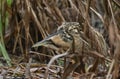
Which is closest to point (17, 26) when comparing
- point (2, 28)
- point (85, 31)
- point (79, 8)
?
point (2, 28)

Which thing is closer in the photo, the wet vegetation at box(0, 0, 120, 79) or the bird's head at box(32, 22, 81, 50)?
the bird's head at box(32, 22, 81, 50)

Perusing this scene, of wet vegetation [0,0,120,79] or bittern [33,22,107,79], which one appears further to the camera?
wet vegetation [0,0,120,79]

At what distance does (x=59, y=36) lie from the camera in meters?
3.02

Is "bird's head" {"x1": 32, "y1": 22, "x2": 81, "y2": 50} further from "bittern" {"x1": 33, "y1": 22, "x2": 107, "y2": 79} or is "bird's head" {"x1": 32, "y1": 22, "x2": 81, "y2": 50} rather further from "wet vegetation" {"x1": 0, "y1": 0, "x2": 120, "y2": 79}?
"wet vegetation" {"x1": 0, "y1": 0, "x2": 120, "y2": 79}

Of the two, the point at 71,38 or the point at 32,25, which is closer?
the point at 71,38

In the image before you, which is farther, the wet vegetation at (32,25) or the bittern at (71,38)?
the wet vegetation at (32,25)

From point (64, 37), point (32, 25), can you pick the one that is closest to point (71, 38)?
point (64, 37)

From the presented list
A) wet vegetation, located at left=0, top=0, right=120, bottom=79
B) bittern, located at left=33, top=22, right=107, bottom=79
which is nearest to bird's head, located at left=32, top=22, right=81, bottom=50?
bittern, located at left=33, top=22, right=107, bottom=79

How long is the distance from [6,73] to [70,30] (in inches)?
19.0

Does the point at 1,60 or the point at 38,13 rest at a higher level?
the point at 38,13

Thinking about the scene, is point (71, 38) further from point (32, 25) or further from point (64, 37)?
point (32, 25)

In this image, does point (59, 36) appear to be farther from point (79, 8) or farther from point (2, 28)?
point (2, 28)

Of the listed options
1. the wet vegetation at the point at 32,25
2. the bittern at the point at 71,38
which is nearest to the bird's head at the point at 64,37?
the bittern at the point at 71,38

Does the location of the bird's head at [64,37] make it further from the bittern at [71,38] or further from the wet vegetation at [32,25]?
the wet vegetation at [32,25]
